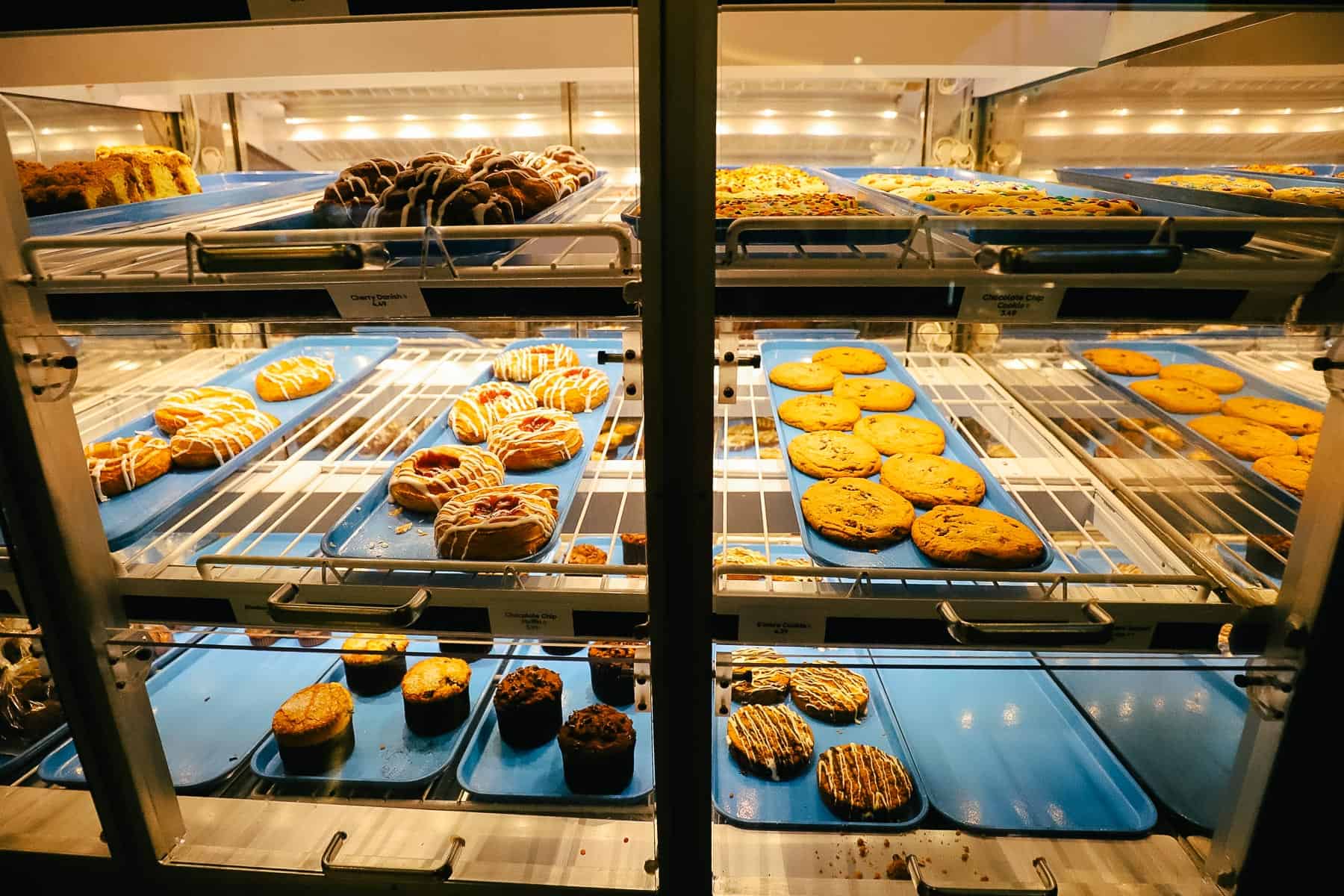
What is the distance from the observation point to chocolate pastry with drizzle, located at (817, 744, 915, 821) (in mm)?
1486

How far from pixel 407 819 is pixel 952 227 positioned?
1.47 meters

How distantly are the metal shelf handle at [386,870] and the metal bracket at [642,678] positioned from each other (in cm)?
43

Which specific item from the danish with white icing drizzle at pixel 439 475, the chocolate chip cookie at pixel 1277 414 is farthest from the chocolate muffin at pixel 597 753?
the chocolate chip cookie at pixel 1277 414

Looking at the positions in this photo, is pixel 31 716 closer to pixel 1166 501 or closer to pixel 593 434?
pixel 593 434

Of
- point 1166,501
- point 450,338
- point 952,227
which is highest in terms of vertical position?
point 952,227

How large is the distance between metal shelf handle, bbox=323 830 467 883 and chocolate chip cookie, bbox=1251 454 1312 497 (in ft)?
5.75

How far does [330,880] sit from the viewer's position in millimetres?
1423

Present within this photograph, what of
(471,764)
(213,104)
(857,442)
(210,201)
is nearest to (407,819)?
(471,764)

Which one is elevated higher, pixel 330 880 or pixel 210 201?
pixel 210 201

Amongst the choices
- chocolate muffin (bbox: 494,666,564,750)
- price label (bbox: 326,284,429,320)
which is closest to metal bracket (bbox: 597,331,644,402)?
price label (bbox: 326,284,429,320)

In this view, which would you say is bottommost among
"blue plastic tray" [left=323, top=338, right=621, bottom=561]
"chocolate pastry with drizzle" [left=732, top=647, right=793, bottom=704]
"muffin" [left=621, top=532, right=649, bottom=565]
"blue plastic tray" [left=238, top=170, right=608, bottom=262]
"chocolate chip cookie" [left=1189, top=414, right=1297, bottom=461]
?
"chocolate pastry with drizzle" [left=732, top=647, right=793, bottom=704]

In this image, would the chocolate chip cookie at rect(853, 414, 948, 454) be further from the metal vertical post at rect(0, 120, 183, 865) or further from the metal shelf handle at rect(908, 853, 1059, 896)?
the metal vertical post at rect(0, 120, 183, 865)

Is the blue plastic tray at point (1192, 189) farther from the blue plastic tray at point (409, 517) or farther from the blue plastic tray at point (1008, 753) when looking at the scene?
the blue plastic tray at point (409, 517)

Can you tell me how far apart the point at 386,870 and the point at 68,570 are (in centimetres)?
74
